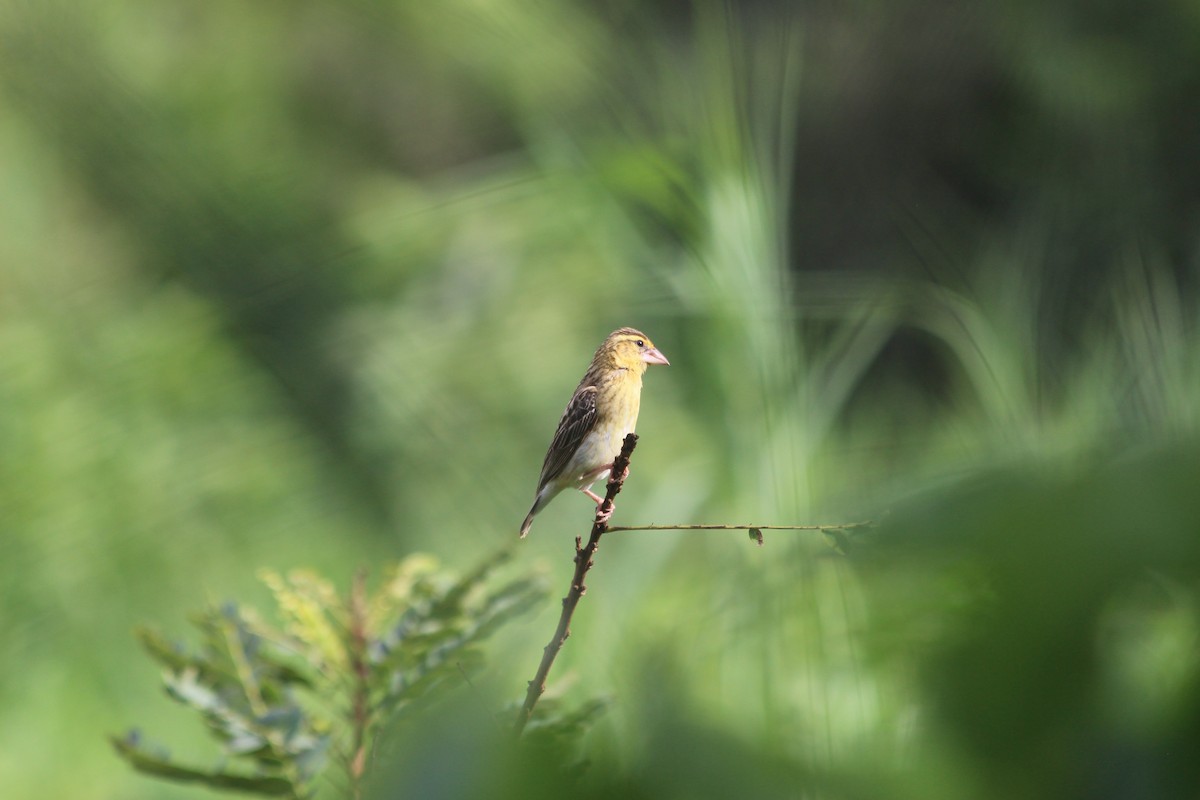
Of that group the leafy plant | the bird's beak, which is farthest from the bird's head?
the leafy plant

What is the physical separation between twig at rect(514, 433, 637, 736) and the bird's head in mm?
74

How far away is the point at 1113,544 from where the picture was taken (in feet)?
0.45

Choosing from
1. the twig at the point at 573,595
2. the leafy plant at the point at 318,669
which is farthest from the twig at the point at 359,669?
the twig at the point at 573,595

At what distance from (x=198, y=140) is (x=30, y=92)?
29 cm

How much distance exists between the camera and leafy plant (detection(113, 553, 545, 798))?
438 millimetres

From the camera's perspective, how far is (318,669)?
0.51 metres

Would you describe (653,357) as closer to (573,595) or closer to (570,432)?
(570,432)

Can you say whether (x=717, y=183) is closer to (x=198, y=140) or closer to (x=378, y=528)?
(x=378, y=528)

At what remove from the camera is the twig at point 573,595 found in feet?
0.89

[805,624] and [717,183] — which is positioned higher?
[717,183]

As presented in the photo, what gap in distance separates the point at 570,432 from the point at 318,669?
0.69 ft

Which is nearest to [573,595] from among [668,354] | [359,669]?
[359,669]

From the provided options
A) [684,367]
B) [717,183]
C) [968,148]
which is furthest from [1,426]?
[968,148]

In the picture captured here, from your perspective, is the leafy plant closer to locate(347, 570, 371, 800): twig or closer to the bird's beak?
locate(347, 570, 371, 800): twig
